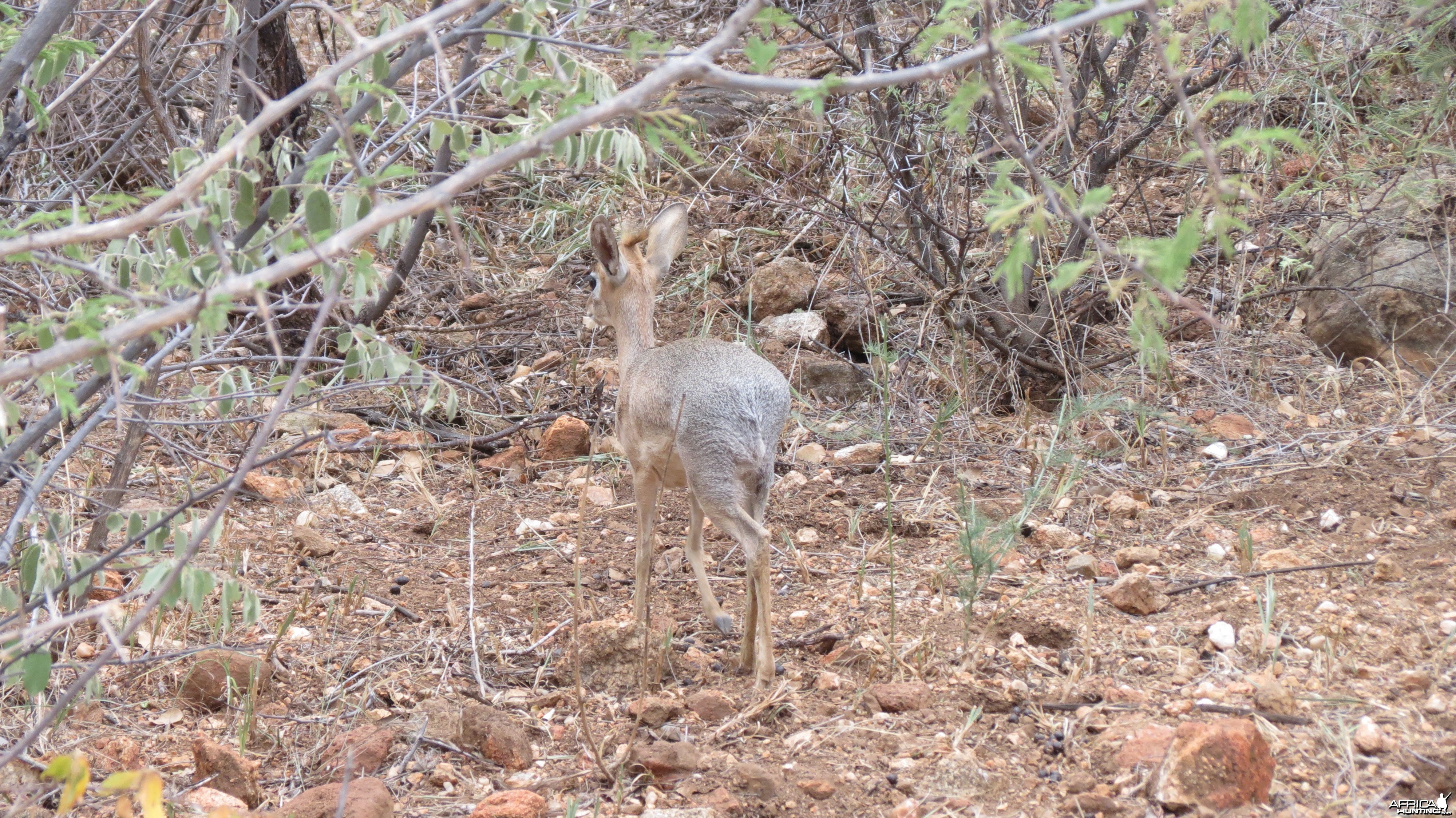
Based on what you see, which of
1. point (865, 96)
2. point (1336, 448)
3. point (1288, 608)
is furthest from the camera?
point (865, 96)

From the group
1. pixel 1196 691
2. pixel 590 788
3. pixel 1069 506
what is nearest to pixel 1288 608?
pixel 1196 691

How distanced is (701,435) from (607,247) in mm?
1153

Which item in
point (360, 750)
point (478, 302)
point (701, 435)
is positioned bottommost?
point (360, 750)

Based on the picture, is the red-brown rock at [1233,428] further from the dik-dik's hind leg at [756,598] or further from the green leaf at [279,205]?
the green leaf at [279,205]

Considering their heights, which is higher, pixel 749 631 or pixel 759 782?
pixel 759 782

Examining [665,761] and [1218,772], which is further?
[665,761]

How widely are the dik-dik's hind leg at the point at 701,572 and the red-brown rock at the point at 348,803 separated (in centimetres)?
170

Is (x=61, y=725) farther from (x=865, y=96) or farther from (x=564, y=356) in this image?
(x=865, y=96)

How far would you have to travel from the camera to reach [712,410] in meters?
4.38

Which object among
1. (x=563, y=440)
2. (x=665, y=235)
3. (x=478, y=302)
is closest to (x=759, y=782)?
(x=665, y=235)

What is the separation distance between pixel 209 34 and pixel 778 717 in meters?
6.23

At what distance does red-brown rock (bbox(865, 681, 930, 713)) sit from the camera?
3779 millimetres

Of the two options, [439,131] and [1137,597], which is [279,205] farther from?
[1137,597]

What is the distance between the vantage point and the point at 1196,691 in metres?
3.67
